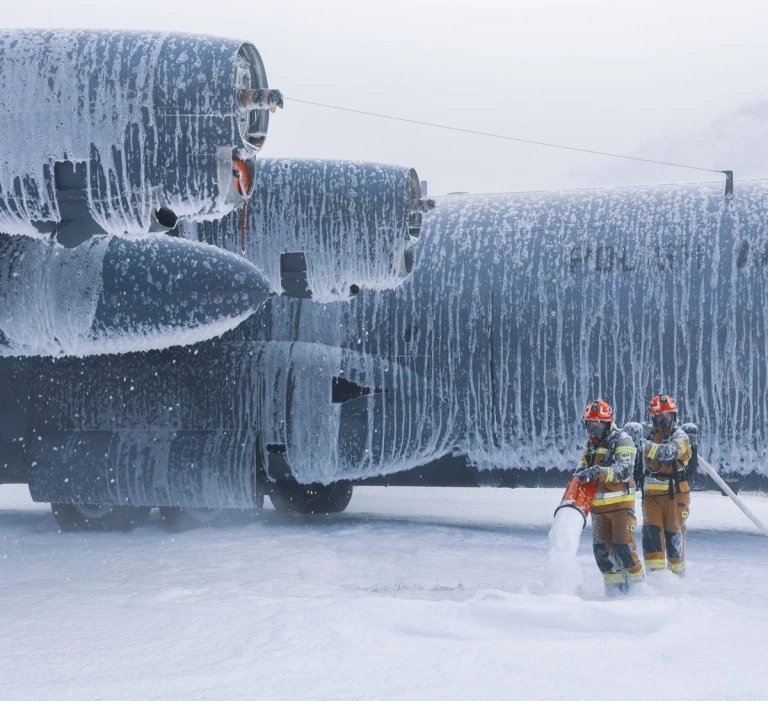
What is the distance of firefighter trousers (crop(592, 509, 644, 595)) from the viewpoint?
8984mm

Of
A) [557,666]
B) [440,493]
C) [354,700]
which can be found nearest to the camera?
[354,700]

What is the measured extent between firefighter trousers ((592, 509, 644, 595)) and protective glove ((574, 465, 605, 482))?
1.33 ft

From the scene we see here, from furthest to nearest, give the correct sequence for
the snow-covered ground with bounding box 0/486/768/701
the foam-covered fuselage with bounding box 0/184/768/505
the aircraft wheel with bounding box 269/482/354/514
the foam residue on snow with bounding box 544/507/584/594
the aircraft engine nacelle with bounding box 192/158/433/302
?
1. the aircraft wheel with bounding box 269/482/354/514
2. the foam-covered fuselage with bounding box 0/184/768/505
3. the aircraft engine nacelle with bounding box 192/158/433/302
4. the foam residue on snow with bounding box 544/507/584/594
5. the snow-covered ground with bounding box 0/486/768/701

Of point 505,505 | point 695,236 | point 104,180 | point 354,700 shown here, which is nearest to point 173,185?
point 104,180

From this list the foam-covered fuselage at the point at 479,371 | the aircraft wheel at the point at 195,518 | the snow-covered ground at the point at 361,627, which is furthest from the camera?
the aircraft wheel at the point at 195,518

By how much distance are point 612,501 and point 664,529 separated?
1326 millimetres

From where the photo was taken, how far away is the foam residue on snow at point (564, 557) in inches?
329

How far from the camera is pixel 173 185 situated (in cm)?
916

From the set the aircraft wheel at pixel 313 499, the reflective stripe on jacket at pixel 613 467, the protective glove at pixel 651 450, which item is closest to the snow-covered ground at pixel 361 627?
the reflective stripe on jacket at pixel 613 467

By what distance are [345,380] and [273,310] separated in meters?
1.54

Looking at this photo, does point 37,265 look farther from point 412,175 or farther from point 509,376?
point 509,376

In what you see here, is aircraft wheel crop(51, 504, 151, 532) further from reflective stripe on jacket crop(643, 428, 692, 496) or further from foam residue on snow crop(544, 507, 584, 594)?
reflective stripe on jacket crop(643, 428, 692, 496)

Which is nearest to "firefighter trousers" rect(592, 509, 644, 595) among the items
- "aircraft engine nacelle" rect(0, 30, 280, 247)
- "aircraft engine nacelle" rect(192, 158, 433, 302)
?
"aircraft engine nacelle" rect(192, 158, 433, 302)

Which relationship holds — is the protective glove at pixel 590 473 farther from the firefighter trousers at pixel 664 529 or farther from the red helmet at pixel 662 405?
the red helmet at pixel 662 405
